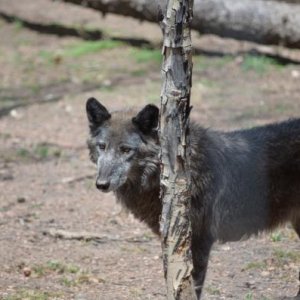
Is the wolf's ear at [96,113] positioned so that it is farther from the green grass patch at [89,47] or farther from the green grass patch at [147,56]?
the green grass patch at [89,47]

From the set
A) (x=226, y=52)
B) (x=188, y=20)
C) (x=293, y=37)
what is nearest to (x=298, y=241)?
(x=188, y=20)

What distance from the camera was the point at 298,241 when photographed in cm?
683

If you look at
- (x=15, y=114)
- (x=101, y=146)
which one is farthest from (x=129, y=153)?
(x=15, y=114)

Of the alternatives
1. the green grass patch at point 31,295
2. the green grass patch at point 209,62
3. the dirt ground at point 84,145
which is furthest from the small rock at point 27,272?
the green grass patch at point 209,62

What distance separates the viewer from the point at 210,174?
18.3 feet

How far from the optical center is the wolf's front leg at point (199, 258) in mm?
5410

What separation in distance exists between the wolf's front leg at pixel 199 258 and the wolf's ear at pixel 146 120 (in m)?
0.85

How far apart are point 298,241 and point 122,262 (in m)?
1.61

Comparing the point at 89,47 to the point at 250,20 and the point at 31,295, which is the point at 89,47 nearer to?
the point at 250,20

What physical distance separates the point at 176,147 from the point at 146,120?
137 centimetres

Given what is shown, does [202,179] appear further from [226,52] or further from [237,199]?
[226,52]

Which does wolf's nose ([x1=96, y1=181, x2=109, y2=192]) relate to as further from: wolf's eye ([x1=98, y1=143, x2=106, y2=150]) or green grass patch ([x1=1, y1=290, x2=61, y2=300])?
green grass patch ([x1=1, y1=290, x2=61, y2=300])

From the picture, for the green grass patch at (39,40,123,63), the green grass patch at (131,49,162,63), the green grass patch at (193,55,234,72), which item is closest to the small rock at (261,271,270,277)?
the green grass patch at (193,55,234,72)

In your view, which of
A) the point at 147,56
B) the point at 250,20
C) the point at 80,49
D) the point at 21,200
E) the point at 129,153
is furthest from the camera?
the point at 80,49
